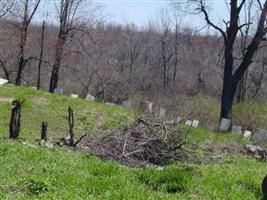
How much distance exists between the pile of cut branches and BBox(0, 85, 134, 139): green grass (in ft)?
12.2

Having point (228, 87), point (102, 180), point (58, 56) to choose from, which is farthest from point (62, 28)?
point (102, 180)

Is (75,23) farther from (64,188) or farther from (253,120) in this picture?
(64,188)

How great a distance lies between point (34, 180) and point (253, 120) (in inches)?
1070

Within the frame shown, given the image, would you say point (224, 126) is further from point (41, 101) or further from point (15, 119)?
point (15, 119)

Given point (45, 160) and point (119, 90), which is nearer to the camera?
point (45, 160)

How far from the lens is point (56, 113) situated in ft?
65.0

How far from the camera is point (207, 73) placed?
65312 mm

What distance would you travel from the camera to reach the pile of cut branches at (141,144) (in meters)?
11.9

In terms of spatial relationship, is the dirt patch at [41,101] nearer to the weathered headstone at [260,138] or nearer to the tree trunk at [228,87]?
the weathered headstone at [260,138]

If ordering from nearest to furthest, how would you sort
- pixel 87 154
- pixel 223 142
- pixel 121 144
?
1. pixel 87 154
2. pixel 121 144
3. pixel 223 142

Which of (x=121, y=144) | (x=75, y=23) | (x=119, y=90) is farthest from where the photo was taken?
(x=119, y=90)

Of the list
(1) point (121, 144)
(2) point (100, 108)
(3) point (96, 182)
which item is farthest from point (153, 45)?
(3) point (96, 182)

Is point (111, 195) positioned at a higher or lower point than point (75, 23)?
lower

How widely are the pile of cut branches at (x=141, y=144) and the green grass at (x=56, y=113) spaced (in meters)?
3.72
